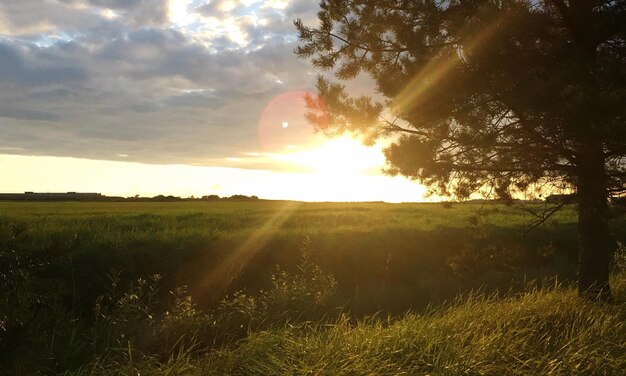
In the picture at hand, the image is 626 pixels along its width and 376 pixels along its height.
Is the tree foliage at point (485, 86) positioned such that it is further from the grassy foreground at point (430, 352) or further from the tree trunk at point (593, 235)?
the grassy foreground at point (430, 352)

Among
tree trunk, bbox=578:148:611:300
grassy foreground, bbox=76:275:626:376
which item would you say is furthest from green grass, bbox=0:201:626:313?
grassy foreground, bbox=76:275:626:376

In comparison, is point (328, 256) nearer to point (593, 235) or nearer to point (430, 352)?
point (593, 235)

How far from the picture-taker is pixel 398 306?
10.4m

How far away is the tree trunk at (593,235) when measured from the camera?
23.4 feet

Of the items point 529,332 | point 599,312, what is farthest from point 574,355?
point 599,312

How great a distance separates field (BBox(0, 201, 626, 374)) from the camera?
186 inches

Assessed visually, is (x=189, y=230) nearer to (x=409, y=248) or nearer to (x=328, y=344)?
(x=409, y=248)

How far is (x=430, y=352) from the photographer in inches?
182

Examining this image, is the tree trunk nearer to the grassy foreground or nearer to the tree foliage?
the tree foliage

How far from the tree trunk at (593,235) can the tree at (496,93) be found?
2cm

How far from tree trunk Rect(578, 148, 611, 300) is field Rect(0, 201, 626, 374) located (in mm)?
361

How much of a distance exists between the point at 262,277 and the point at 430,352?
8.24m

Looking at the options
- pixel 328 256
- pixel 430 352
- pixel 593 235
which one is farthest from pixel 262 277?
pixel 430 352

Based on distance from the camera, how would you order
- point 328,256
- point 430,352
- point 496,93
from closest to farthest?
point 430,352
point 496,93
point 328,256
